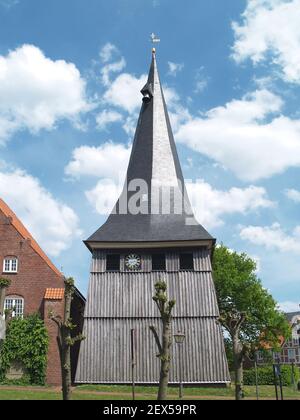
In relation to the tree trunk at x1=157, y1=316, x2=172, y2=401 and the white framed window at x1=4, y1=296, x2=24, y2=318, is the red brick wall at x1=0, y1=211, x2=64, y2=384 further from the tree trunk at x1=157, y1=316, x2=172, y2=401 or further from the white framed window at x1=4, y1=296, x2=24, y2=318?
the tree trunk at x1=157, y1=316, x2=172, y2=401

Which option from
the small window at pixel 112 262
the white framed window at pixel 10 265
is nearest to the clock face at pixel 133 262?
the small window at pixel 112 262

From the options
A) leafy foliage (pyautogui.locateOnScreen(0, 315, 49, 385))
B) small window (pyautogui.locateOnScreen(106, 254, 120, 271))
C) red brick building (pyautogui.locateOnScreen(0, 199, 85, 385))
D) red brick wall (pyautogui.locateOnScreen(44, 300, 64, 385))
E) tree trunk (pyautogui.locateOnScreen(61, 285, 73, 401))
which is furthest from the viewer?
small window (pyautogui.locateOnScreen(106, 254, 120, 271))

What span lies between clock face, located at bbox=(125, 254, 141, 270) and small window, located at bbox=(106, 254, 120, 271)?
59 cm

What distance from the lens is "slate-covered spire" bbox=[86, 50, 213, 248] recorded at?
3034 cm

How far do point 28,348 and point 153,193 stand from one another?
12357 mm

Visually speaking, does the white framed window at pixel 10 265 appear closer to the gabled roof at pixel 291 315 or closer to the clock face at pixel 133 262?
the clock face at pixel 133 262

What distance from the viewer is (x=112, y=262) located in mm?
30312

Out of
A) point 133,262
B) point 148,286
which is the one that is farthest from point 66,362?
point 133,262

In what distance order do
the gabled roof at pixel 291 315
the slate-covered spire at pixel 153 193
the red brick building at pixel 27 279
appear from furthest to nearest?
the gabled roof at pixel 291 315 → the slate-covered spire at pixel 153 193 → the red brick building at pixel 27 279

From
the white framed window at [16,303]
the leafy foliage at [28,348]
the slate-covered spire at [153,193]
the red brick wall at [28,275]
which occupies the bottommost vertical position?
the leafy foliage at [28,348]

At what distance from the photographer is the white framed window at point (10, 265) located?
A: 3084cm

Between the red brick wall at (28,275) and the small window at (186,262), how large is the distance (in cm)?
753

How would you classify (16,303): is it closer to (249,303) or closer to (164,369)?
(164,369)

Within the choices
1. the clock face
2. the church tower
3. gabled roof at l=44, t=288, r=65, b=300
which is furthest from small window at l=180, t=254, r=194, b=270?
gabled roof at l=44, t=288, r=65, b=300
